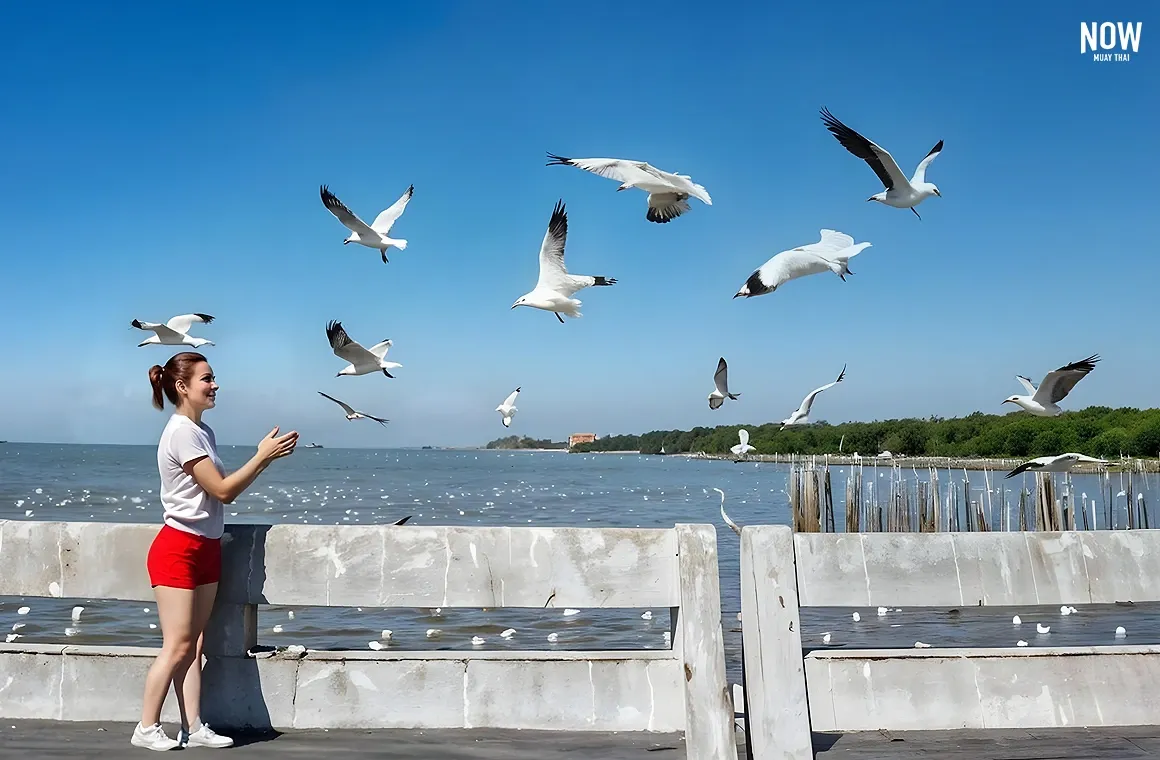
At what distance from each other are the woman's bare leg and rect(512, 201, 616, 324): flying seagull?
778 centimetres

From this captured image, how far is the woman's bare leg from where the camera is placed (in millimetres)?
4672

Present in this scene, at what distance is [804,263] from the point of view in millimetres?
9719

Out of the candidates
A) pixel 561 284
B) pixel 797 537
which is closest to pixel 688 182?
pixel 561 284

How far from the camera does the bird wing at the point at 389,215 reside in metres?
14.0

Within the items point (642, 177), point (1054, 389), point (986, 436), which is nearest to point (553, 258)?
point (642, 177)

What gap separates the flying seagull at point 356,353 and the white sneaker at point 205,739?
25.8ft

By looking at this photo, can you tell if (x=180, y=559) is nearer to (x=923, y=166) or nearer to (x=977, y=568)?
(x=977, y=568)

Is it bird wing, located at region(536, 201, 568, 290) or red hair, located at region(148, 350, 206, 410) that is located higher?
bird wing, located at region(536, 201, 568, 290)

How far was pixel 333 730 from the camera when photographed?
5148 millimetres

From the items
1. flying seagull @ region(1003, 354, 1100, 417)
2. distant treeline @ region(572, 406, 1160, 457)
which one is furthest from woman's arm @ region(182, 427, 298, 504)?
distant treeline @ region(572, 406, 1160, 457)

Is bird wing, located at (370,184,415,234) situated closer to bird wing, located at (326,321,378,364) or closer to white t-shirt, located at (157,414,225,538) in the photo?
bird wing, located at (326,321,378,364)

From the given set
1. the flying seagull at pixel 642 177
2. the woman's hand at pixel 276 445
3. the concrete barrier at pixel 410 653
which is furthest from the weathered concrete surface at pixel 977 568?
the flying seagull at pixel 642 177

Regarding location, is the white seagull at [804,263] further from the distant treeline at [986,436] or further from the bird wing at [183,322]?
the distant treeline at [986,436]

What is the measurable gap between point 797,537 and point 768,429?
353 feet
